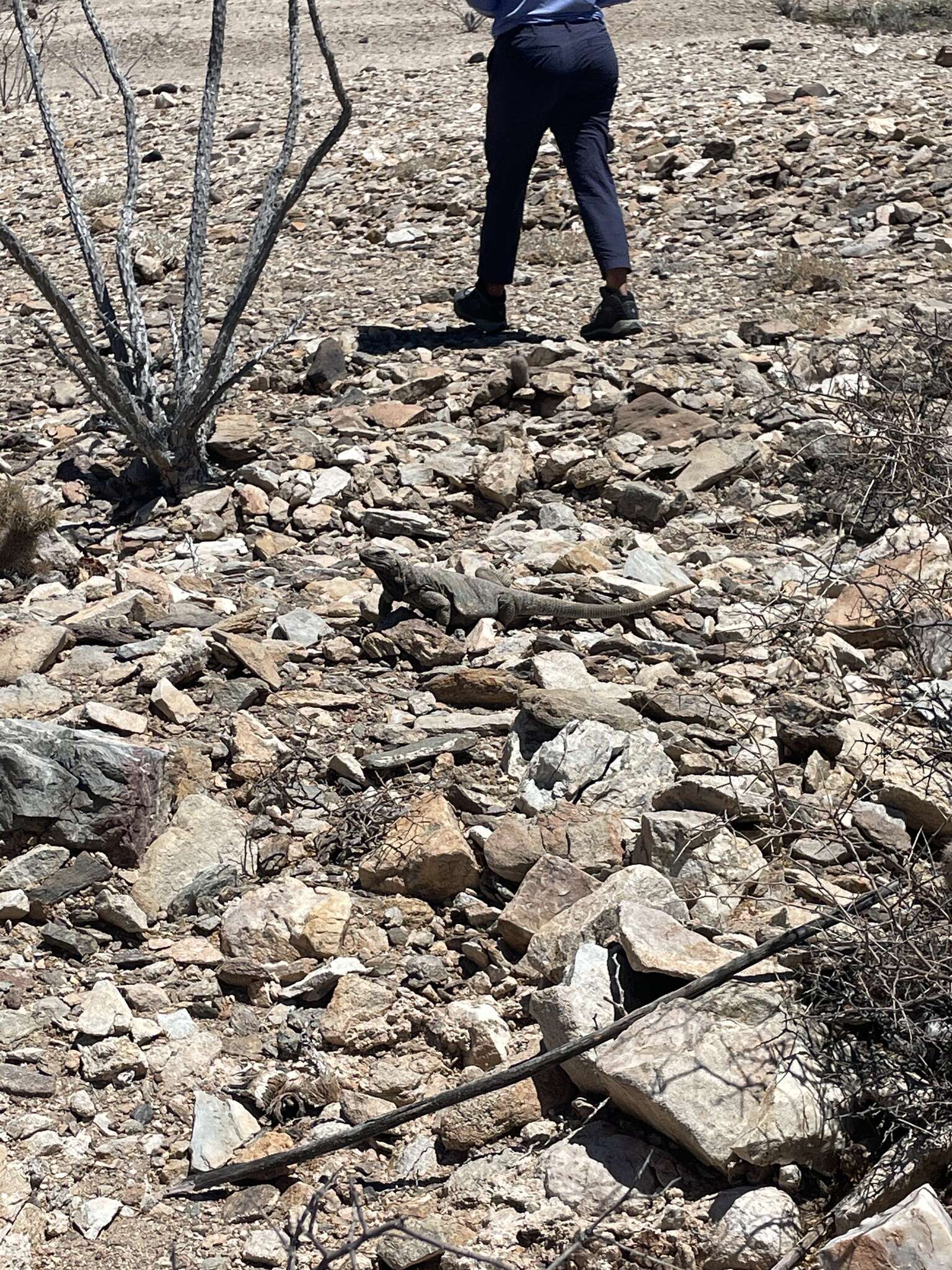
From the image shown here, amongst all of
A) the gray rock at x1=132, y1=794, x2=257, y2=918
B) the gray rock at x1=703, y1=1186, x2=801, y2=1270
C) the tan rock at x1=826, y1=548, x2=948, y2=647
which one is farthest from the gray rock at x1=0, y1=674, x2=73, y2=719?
the gray rock at x1=703, y1=1186, x2=801, y2=1270

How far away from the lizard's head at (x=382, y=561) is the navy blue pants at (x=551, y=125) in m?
2.22

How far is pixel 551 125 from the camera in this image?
5270 millimetres

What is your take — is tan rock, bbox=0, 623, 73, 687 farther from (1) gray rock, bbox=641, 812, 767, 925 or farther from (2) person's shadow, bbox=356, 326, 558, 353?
(2) person's shadow, bbox=356, 326, 558, 353

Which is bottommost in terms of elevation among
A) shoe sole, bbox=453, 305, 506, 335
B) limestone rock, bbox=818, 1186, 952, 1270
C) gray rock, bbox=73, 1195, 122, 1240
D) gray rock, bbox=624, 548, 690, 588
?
gray rock, bbox=73, 1195, 122, 1240

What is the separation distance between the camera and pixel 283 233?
23.2 feet

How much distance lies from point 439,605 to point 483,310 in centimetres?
235

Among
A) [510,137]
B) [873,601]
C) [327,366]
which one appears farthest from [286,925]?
[510,137]

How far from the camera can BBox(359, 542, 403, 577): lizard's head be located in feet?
11.7

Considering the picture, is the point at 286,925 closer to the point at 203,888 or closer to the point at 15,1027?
the point at 203,888

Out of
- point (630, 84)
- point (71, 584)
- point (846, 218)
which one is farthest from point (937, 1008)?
point (630, 84)

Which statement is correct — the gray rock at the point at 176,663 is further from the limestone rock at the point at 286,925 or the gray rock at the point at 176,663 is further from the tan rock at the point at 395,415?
the tan rock at the point at 395,415

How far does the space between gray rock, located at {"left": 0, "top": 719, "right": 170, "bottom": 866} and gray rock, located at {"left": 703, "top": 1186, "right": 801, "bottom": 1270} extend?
1.44 metres

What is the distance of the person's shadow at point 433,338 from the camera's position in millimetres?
5453

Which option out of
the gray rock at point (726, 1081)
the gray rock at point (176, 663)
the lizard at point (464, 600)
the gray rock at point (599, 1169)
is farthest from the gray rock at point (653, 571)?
the gray rock at point (599, 1169)
